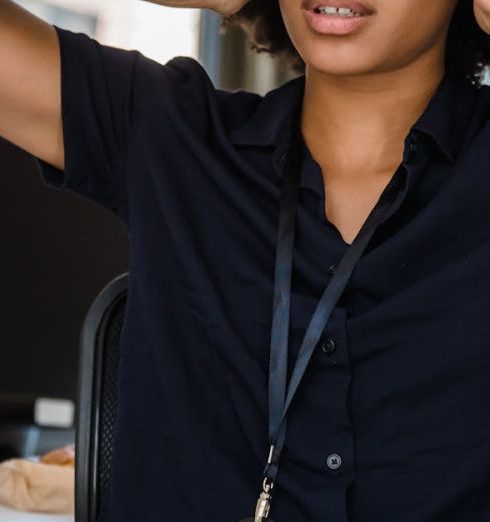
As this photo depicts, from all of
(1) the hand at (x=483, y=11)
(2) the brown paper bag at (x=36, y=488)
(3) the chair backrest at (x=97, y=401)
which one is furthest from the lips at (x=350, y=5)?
(2) the brown paper bag at (x=36, y=488)

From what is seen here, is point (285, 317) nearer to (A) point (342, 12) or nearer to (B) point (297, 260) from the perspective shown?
(B) point (297, 260)

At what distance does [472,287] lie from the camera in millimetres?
1419

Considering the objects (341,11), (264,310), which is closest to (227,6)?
(341,11)

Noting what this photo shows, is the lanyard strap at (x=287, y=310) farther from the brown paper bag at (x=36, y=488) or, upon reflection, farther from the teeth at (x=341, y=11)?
the brown paper bag at (x=36, y=488)

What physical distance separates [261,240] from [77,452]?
14.7 inches

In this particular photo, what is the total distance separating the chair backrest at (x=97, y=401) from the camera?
1.57 m

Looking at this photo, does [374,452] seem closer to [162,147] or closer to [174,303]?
[174,303]

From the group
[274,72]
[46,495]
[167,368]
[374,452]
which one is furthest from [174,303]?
[274,72]

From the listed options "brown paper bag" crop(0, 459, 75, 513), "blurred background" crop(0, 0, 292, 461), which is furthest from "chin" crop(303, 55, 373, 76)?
"blurred background" crop(0, 0, 292, 461)

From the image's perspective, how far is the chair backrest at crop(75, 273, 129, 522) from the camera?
1.57 m

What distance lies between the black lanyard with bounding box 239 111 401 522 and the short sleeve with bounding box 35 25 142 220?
0.80 feet

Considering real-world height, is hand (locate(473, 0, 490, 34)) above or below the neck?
above

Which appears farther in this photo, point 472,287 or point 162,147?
point 162,147

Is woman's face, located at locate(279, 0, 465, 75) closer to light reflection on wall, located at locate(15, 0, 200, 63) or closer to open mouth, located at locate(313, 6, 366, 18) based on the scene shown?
open mouth, located at locate(313, 6, 366, 18)
